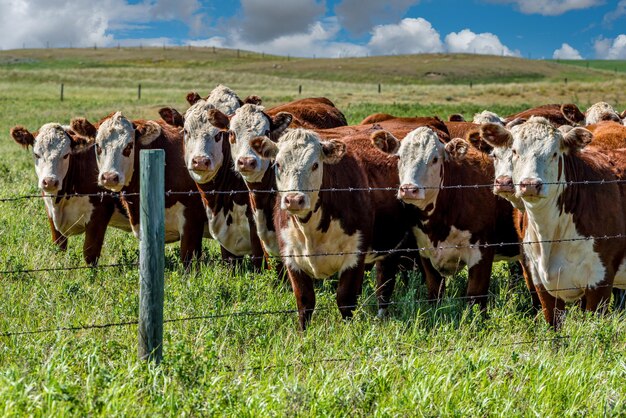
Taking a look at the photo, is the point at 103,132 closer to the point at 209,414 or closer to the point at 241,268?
the point at 241,268

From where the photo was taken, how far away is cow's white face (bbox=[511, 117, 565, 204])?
227 inches

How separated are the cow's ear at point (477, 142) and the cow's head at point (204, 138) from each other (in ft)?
9.03

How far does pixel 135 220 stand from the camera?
28.2 feet

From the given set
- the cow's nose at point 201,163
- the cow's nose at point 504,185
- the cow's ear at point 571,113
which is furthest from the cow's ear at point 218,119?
the cow's ear at point 571,113

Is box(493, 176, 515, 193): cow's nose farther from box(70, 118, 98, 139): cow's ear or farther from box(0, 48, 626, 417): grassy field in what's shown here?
box(70, 118, 98, 139): cow's ear

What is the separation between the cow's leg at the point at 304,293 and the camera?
641 centimetres

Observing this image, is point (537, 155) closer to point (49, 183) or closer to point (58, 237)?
point (49, 183)

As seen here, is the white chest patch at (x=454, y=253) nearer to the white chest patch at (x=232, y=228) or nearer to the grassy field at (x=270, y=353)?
the grassy field at (x=270, y=353)

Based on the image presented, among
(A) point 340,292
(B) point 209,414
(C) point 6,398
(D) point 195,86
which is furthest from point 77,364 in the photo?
(D) point 195,86

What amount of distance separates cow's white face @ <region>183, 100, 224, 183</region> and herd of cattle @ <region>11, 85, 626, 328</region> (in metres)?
0.02

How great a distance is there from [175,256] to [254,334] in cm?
366

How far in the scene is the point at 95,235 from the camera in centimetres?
866

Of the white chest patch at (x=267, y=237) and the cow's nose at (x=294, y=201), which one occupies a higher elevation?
the cow's nose at (x=294, y=201)

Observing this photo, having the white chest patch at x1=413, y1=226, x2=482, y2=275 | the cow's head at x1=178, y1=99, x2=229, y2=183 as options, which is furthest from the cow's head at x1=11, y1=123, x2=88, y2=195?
the white chest patch at x1=413, y1=226, x2=482, y2=275
